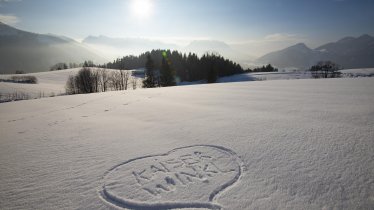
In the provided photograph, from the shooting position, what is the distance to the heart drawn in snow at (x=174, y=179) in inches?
61.3

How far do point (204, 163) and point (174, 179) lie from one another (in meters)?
0.42

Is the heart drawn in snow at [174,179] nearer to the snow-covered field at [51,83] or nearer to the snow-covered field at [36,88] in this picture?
the snow-covered field at [51,83]

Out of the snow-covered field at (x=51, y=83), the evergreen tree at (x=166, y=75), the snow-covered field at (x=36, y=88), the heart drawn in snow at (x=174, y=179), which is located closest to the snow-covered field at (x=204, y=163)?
the heart drawn in snow at (x=174, y=179)

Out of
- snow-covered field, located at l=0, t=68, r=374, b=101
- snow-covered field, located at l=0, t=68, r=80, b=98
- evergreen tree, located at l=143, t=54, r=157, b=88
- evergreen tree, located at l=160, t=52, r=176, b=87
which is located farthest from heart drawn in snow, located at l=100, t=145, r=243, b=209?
evergreen tree, located at l=160, t=52, r=176, b=87

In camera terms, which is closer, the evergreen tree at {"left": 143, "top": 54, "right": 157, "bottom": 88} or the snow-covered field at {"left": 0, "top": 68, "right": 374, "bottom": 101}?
the snow-covered field at {"left": 0, "top": 68, "right": 374, "bottom": 101}

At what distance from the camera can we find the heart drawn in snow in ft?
5.11

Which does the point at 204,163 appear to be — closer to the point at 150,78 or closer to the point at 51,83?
the point at 150,78

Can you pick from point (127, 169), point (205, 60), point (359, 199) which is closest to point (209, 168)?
point (127, 169)

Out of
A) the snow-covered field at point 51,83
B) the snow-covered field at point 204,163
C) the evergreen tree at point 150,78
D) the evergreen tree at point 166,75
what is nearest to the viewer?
the snow-covered field at point 204,163

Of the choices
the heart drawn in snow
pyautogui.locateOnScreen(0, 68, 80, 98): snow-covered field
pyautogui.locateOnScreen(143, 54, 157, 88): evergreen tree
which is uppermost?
pyautogui.locateOnScreen(143, 54, 157, 88): evergreen tree

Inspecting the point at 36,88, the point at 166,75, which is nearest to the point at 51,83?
the point at 36,88

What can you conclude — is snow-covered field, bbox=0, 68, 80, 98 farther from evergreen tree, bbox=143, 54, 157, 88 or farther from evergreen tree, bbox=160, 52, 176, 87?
evergreen tree, bbox=160, 52, 176, 87

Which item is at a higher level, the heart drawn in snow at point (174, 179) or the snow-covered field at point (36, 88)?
the snow-covered field at point (36, 88)

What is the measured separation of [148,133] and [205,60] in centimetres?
5997
